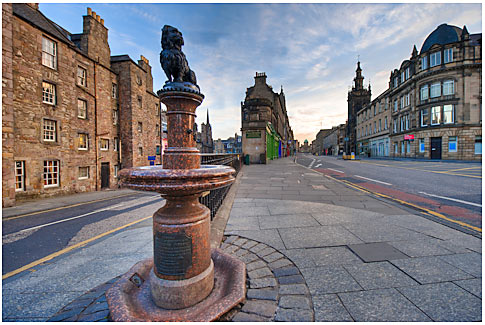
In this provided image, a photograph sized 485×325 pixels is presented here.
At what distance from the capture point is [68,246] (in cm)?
398

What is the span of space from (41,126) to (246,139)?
18114mm

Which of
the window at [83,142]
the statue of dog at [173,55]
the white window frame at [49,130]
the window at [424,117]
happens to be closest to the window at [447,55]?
the window at [424,117]

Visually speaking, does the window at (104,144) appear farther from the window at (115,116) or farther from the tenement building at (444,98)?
the tenement building at (444,98)

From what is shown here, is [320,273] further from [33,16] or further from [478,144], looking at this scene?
[478,144]

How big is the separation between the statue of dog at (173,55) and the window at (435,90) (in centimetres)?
4184

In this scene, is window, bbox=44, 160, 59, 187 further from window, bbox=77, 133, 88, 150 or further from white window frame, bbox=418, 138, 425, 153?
white window frame, bbox=418, 138, 425, 153

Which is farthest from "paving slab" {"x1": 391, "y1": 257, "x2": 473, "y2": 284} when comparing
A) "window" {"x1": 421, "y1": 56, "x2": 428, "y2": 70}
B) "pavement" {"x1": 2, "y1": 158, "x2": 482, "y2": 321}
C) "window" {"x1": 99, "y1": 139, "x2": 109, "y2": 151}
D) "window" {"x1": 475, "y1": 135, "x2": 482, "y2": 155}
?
"window" {"x1": 421, "y1": 56, "x2": 428, "y2": 70}

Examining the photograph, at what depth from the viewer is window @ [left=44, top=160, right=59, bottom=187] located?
13320mm

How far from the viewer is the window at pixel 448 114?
28.7 meters

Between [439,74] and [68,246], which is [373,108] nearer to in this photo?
[439,74]

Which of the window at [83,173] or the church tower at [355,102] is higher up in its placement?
the church tower at [355,102]

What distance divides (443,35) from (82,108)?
161 feet

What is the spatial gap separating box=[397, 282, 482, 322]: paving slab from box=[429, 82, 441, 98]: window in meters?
40.7

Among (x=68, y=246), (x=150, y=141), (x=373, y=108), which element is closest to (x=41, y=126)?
(x=150, y=141)
